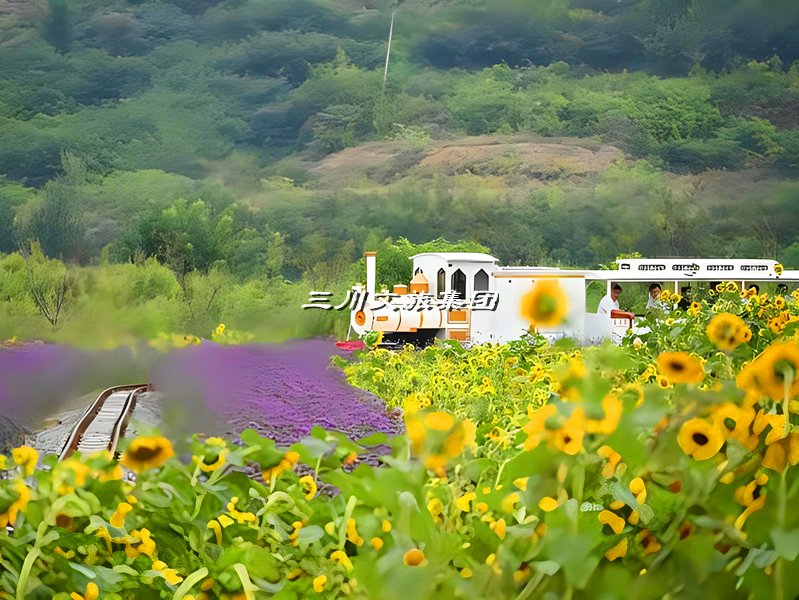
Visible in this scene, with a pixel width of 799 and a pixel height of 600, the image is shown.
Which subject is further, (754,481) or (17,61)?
(17,61)

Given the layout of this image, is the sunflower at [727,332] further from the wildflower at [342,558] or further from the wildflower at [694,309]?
the wildflower at [694,309]

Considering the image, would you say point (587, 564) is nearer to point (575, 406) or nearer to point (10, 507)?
point (575, 406)

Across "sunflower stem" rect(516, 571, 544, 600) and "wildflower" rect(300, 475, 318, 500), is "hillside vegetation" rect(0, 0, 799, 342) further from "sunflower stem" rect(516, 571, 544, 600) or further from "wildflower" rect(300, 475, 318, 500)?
"sunflower stem" rect(516, 571, 544, 600)

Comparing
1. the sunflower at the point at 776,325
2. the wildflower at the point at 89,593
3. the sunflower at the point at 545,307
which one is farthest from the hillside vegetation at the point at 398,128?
the wildflower at the point at 89,593

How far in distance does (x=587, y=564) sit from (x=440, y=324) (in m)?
1.27

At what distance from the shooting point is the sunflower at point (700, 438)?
0.44m

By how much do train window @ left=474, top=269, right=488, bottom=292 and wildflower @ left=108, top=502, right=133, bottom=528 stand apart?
3.73 feet

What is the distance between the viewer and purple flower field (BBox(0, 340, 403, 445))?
141 cm

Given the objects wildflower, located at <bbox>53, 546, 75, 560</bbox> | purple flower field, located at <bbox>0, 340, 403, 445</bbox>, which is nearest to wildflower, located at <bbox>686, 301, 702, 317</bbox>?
purple flower field, located at <bbox>0, 340, 403, 445</bbox>

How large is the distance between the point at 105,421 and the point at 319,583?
36.9 inches

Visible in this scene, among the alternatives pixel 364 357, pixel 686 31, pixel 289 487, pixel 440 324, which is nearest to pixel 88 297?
pixel 364 357

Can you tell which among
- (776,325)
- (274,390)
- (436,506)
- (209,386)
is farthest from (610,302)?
(436,506)

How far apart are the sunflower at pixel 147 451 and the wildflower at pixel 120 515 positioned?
2cm

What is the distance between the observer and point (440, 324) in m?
1.68
